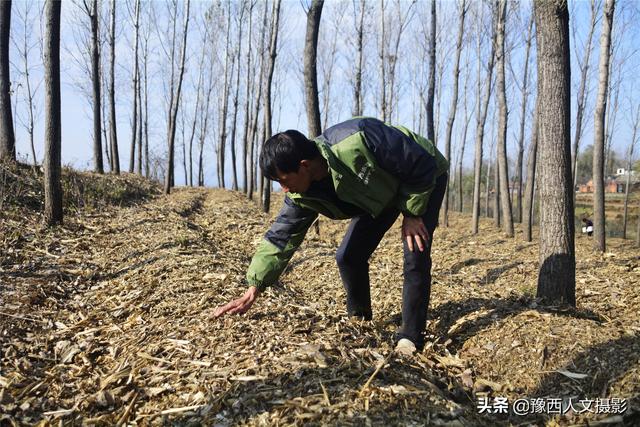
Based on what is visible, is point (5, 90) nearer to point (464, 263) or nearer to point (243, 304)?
point (243, 304)

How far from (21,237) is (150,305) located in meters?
2.57

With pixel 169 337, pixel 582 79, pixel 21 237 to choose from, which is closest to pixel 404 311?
pixel 169 337

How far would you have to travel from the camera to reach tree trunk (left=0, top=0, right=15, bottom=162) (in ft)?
26.9

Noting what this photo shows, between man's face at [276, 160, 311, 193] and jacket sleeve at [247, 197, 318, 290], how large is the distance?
27 cm

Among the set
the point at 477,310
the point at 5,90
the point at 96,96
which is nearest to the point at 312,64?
the point at 477,310

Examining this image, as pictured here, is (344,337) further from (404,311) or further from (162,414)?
(162,414)

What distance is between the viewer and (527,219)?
32.4ft

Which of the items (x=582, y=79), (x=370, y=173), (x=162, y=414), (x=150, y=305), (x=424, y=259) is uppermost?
(x=582, y=79)

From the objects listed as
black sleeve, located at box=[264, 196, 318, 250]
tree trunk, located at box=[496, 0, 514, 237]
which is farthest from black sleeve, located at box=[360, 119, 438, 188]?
tree trunk, located at box=[496, 0, 514, 237]

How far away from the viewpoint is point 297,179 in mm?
2344

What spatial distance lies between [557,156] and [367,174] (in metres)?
2.03

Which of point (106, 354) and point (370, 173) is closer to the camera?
point (370, 173)

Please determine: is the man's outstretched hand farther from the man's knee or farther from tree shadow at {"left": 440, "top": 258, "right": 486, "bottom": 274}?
tree shadow at {"left": 440, "top": 258, "right": 486, "bottom": 274}

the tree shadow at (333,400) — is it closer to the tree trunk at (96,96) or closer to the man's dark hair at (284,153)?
the man's dark hair at (284,153)
